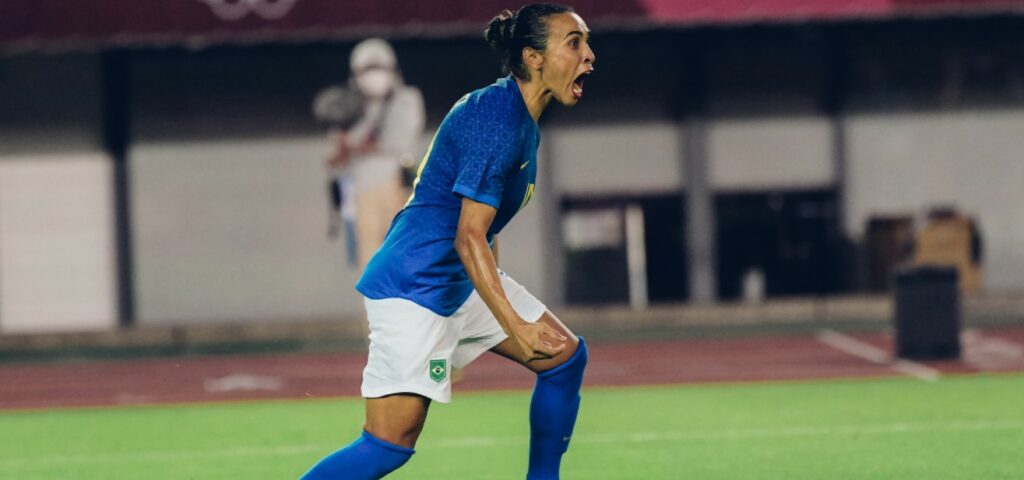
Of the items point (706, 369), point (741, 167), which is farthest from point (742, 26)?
point (706, 369)

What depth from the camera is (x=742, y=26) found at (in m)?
20.2

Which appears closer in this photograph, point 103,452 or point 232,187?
point 103,452

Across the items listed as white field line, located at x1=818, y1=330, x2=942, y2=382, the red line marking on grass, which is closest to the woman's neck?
the red line marking on grass

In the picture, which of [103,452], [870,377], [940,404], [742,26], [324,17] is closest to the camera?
[103,452]

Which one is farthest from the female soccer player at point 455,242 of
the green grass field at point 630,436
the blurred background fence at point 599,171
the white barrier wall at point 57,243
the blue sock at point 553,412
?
the white barrier wall at point 57,243

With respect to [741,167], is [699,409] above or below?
below

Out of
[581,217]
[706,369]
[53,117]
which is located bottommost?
[706,369]

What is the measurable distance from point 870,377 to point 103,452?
20.5 ft

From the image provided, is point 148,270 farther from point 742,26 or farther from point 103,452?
point 103,452

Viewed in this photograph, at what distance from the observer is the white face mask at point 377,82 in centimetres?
1523

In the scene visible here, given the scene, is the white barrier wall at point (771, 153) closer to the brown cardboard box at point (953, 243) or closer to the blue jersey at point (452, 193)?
the brown cardboard box at point (953, 243)

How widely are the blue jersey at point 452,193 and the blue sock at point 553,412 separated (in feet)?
1.79

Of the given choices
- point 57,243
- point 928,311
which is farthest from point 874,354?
point 57,243

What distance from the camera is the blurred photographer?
14438mm
